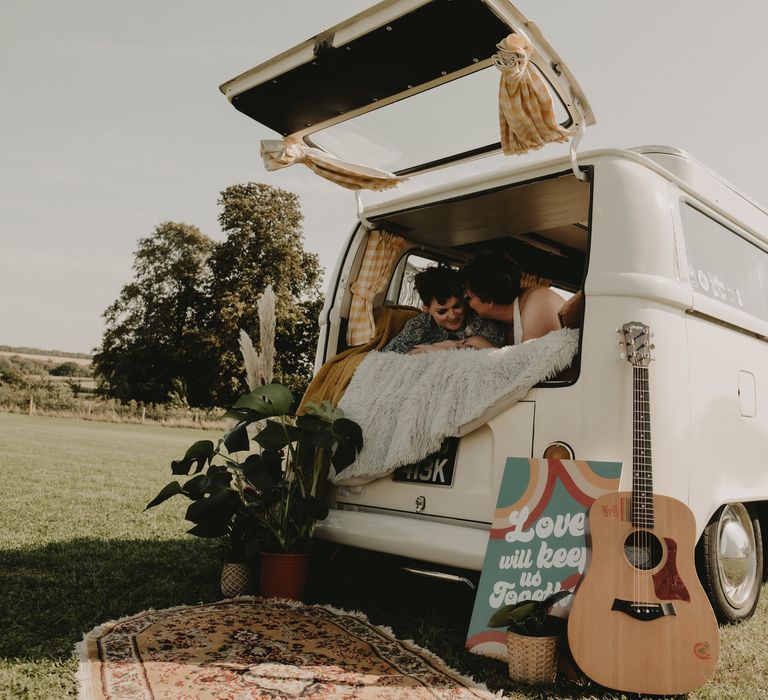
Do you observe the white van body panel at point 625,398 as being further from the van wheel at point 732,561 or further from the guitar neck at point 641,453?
the van wheel at point 732,561

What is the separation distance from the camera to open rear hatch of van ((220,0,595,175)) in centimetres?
313

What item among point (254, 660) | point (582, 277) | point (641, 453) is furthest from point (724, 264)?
point (254, 660)

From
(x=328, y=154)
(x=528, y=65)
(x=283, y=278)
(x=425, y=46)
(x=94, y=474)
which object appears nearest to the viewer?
(x=528, y=65)

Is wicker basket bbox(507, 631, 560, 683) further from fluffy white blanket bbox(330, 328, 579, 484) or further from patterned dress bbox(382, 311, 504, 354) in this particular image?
patterned dress bbox(382, 311, 504, 354)


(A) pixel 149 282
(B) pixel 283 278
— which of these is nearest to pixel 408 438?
(B) pixel 283 278

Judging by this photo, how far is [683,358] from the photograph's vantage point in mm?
2996

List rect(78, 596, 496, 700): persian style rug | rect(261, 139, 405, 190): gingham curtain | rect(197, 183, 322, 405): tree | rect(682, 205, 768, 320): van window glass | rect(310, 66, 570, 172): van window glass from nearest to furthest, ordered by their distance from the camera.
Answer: rect(78, 596, 496, 700): persian style rug
rect(682, 205, 768, 320): van window glass
rect(310, 66, 570, 172): van window glass
rect(261, 139, 405, 190): gingham curtain
rect(197, 183, 322, 405): tree

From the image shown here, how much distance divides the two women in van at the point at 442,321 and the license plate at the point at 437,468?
939 millimetres

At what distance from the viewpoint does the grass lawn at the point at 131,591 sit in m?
2.61

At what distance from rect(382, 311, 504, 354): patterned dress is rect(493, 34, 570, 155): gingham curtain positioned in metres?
1.16

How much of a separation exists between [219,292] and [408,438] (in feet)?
99.9

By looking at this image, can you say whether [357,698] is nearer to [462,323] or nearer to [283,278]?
[462,323]

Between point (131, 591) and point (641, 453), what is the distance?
2.63 m

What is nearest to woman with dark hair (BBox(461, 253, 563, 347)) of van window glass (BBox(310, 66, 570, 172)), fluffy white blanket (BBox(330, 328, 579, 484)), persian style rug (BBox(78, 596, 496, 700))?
fluffy white blanket (BBox(330, 328, 579, 484))
